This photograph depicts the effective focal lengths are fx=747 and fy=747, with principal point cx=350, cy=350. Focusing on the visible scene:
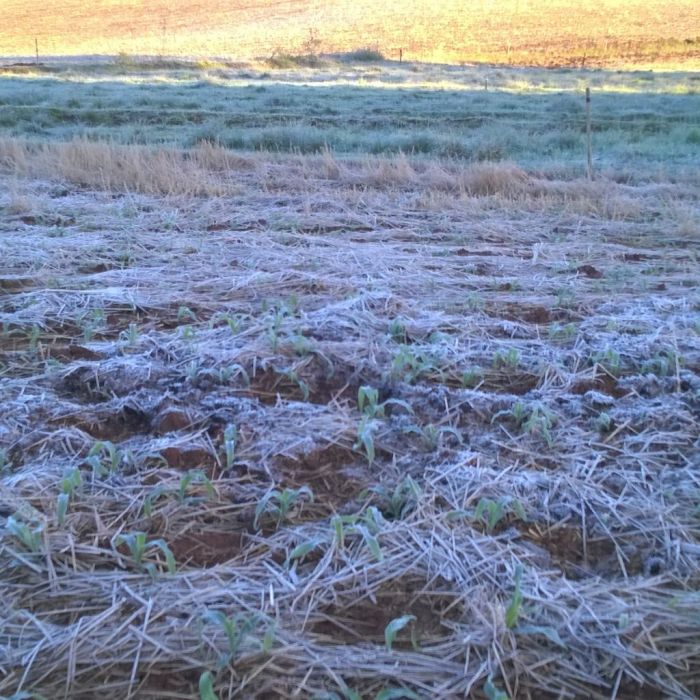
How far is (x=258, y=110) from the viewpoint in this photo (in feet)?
63.7

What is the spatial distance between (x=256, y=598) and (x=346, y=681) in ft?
1.23

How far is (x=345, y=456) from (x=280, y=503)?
0.42 metres

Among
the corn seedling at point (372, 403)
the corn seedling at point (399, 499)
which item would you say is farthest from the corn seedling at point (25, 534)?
the corn seedling at point (372, 403)

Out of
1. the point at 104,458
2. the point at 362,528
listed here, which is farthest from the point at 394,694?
the point at 104,458

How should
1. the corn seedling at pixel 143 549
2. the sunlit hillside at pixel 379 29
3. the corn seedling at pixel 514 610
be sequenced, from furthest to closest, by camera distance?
the sunlit hillside at pixel 379 29 < the corn seedling at pixel 143 549 < the corn seedling at pixel 514 610

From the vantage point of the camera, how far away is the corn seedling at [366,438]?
279 cm

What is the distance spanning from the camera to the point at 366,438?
282 centimetres

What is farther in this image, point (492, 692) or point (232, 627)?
point (232, 627)

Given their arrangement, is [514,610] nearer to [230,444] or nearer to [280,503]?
[280,503]

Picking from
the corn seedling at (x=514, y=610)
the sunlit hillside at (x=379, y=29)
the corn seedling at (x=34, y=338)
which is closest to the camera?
the corn seedling at (x=514, y=610)

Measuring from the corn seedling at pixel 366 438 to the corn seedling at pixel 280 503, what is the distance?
313 mm

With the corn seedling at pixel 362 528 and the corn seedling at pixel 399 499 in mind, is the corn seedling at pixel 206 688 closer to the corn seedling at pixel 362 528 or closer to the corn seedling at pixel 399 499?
the corn seedling at pixel 362 528

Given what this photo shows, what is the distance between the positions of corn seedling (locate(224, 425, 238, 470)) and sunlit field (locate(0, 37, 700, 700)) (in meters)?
0.01

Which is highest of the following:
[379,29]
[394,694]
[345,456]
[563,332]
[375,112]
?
[379,29]
